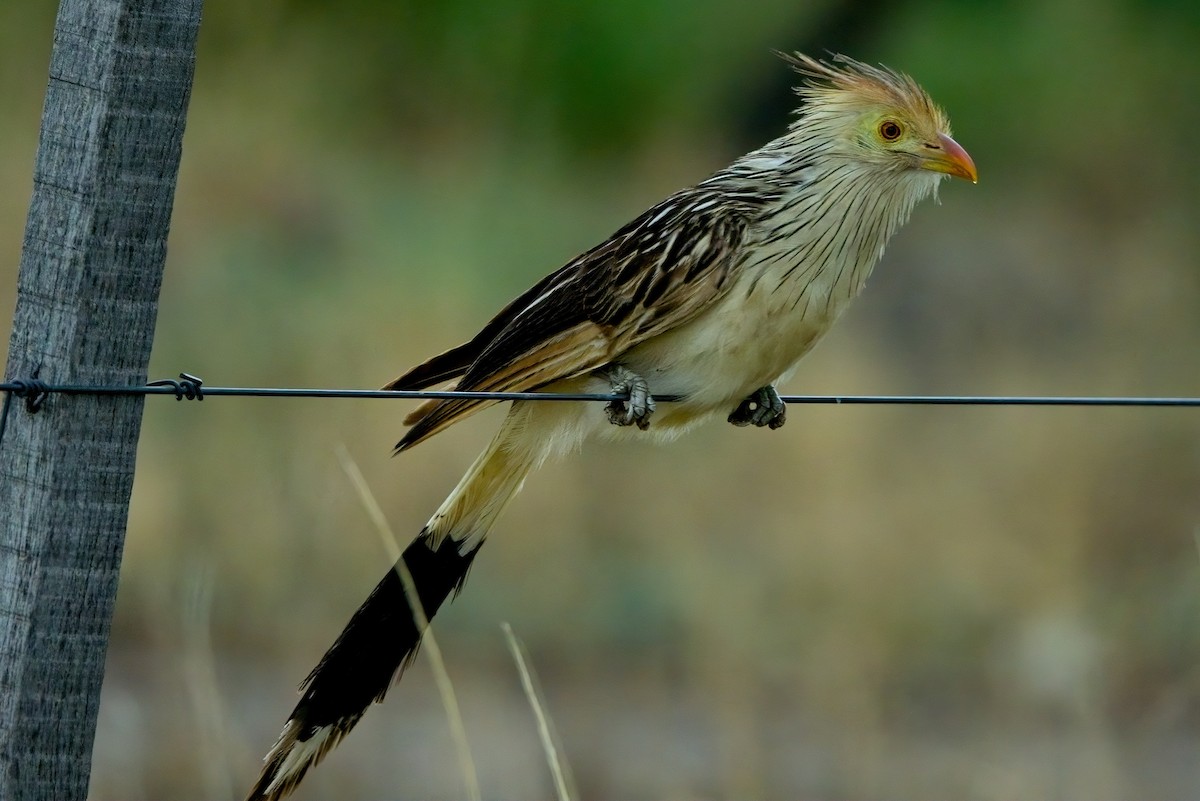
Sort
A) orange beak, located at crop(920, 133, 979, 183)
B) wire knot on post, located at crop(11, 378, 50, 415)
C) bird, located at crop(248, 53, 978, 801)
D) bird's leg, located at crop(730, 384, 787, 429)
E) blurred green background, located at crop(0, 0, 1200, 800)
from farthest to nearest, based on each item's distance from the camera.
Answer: blurred green background, located at crop(0, 0, 1200, 800) → bird's leg, located at crop(730, 384, 787, 429) → orange beak, located at crop(920, 133, 979, 183) → bird, located at crop(248, 53, 978, 801) → wire knot on post, located at crop(11, 378, 50, 415)

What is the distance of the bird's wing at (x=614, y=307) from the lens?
11.6ft

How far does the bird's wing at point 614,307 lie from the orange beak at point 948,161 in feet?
1.55

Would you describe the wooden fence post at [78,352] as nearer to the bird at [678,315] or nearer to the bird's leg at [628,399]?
the bird at [678,315]

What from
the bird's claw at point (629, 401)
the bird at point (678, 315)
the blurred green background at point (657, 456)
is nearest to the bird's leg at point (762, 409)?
the bird at point (678, 315)

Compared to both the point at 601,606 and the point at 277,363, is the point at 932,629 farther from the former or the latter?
the point at 277,363

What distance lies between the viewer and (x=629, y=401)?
11.8 feet

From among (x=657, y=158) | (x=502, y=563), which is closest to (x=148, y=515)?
(x=502, y=563)

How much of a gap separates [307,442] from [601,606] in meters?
1.85

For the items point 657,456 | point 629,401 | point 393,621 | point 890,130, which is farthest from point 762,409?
point 657,456

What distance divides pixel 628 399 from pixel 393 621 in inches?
28.8

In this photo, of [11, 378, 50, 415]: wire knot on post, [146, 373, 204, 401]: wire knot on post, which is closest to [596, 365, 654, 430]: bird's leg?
[146, 373, 204, 401]: wire knot on post

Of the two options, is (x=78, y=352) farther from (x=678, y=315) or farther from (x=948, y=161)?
(x=948, y=161)

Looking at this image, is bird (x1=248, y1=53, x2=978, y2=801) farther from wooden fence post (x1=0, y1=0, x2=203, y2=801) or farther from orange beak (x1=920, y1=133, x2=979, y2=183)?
wooden fence post (x1=0, y1=0, x2=203, y2=801)

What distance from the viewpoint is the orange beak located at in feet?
12.1
